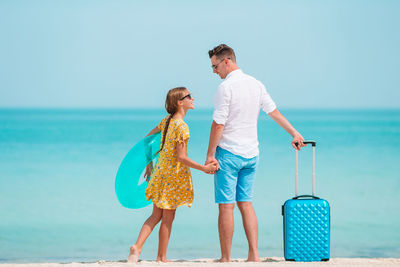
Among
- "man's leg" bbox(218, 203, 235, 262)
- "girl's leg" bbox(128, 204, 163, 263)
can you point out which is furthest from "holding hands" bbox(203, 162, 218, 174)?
"girl's leg" bbox(128, 204, 163, 263)

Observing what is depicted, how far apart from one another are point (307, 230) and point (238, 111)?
2.74 feet

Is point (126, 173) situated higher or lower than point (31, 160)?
lower

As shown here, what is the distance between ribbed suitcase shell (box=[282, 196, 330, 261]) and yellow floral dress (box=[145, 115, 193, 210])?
64 cm

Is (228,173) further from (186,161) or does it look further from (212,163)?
(186,161)

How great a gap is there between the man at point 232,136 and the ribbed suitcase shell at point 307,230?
0.25m

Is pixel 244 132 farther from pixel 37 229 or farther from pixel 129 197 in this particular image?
pixel 37 229

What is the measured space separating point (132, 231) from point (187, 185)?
308cm

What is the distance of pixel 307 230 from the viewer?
355 cm

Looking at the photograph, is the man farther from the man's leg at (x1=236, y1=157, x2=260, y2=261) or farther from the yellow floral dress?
the yellow floral dress

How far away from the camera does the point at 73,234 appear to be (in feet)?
20.9

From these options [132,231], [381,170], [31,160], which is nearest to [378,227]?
[132,231]

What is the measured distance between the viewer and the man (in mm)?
3443

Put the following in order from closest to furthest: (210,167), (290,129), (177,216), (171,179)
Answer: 1. (210,167)
2. (171,179)
3. (290,129)
4. (177,216)

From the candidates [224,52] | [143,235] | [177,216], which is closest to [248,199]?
[143,235]
